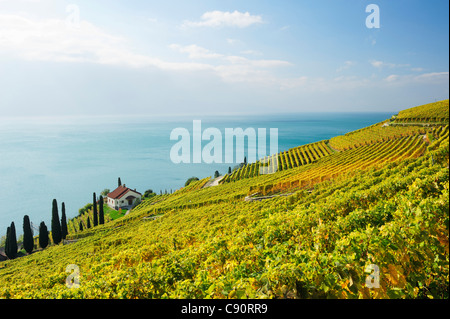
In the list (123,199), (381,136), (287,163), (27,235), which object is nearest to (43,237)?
(27,235)

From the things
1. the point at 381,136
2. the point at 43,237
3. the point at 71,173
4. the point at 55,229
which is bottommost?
the point at 71,173

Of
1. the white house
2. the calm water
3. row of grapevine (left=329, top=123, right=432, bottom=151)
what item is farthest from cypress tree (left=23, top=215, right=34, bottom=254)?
row of grapevine (left=329, top=123, right=432, bottom=151)

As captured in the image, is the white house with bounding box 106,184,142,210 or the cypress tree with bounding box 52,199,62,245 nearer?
the cypress tree with bounding box 52,199,62,245

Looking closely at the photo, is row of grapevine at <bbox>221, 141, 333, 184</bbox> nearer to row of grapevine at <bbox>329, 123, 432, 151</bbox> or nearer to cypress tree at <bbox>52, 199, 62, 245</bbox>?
row of grapevine at <bbox>329, 123, 432, 151</bbox>

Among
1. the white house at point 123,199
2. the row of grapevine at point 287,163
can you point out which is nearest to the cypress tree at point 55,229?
the white house at point 123,199

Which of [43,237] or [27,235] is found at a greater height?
[27,235]

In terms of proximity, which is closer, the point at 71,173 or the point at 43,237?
the point at 43,237

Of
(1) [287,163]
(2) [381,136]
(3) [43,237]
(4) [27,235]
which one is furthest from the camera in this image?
(1) [287,163]

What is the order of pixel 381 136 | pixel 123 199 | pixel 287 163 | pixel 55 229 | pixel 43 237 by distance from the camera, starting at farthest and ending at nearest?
1. pixel 123 199
2. pixel 287 163
3. pixel 381 136
4. pixel 55 229
5. pixel 43 237

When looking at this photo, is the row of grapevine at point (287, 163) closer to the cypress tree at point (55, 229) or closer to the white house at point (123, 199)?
the white house at point (123, 199)

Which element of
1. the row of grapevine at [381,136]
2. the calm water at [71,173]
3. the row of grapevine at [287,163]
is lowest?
the calm water at [71,173]

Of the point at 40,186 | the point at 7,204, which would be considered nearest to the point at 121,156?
the point at 40,186

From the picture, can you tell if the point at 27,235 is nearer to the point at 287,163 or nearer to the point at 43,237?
the point at 43,237
